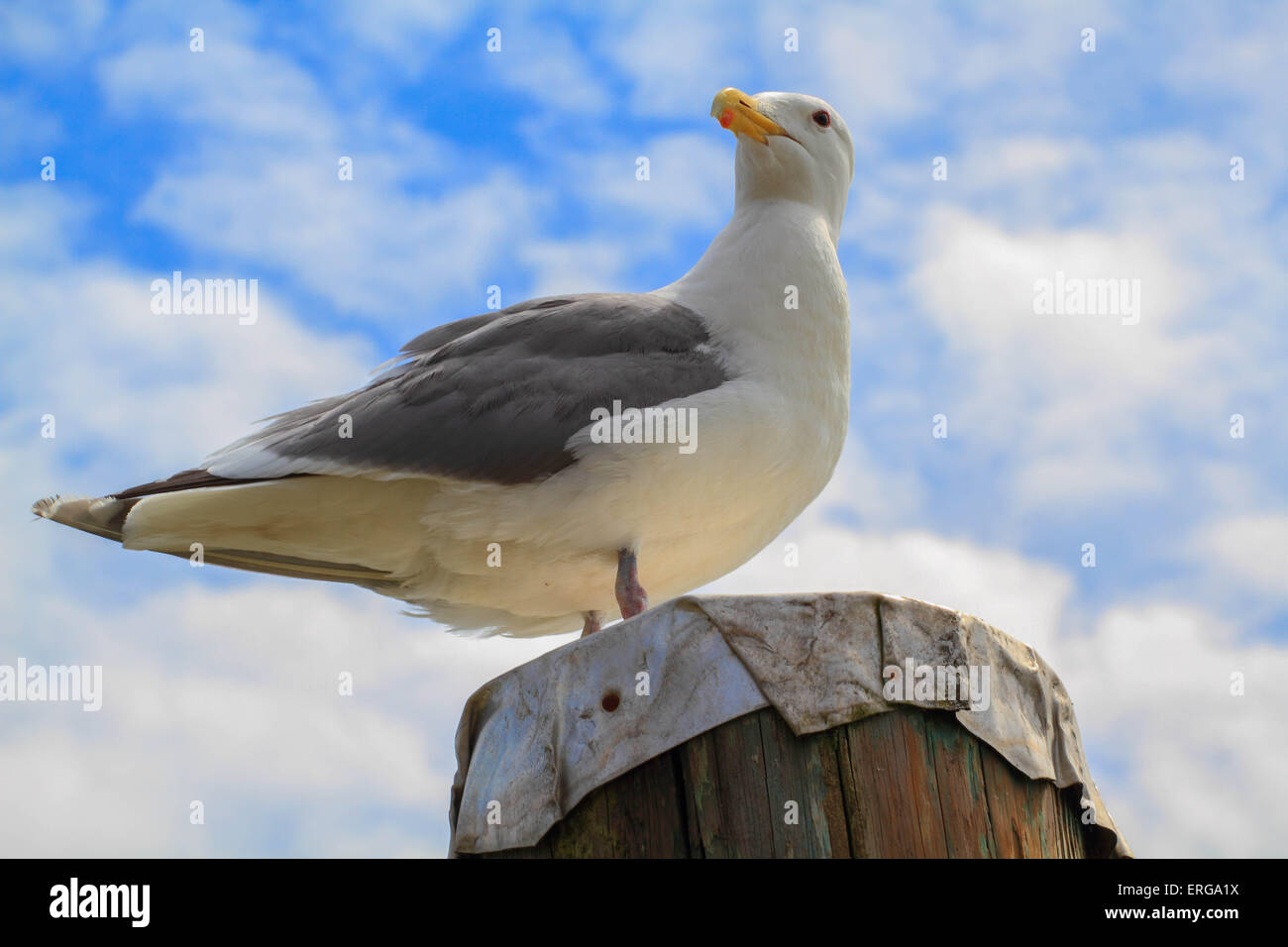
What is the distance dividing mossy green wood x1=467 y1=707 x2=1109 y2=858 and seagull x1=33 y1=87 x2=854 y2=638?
4.72 feet

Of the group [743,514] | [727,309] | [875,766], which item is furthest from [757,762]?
[727,309]

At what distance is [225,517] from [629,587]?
1.68 m

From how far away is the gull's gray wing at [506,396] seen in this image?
179 inches

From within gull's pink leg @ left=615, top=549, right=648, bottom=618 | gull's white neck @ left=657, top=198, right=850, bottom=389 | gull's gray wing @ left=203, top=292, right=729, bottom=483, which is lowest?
gull's pink leg @ left=615, top=549, right=648, bottom=618

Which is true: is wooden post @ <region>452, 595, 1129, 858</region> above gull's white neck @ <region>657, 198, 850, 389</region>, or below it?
below

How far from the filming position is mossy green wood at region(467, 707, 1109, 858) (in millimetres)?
3111

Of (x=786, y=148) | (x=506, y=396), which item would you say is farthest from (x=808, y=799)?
(x=786, y=148)

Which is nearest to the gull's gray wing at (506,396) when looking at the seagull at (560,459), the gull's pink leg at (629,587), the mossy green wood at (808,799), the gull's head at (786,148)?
the seagull at (560,459)

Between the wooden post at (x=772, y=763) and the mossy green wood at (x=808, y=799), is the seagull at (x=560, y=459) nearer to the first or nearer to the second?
the wooden post at (x=772, y=763)

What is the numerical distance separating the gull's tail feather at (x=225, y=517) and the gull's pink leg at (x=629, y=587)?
3.57ft

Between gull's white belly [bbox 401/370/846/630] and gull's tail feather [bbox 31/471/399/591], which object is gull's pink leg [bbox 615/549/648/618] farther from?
gull's tail feather [bbox 31/471/399/591]

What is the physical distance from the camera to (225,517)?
4832mm

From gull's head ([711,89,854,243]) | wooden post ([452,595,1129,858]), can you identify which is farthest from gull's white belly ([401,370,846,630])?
gull's head ([711,89,854,243])
